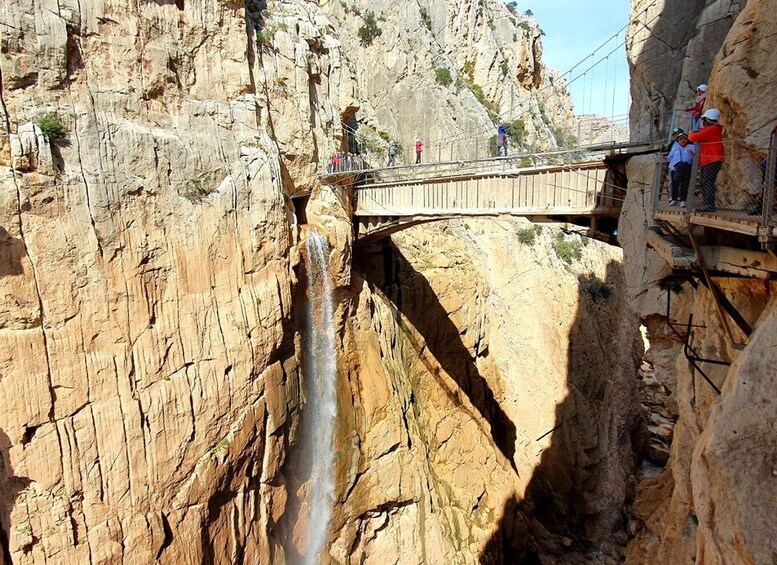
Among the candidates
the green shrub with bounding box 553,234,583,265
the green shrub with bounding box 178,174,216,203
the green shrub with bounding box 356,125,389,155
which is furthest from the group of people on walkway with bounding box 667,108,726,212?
the green shrub with bounding box 553,234,583,265

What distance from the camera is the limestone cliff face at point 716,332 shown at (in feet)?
13.4

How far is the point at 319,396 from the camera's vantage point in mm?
13180

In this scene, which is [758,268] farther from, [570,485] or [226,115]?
[570,485]

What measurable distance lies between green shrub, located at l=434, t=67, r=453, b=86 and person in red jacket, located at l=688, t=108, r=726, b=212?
21.3 m

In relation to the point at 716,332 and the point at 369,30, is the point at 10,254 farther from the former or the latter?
the point at 369,30

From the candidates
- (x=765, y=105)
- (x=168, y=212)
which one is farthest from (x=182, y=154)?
(x=765, y=105)

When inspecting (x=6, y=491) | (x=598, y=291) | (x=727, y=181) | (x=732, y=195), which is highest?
(x=727, y=181)

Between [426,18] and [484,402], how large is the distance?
22.9m

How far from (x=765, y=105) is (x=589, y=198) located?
5.23m

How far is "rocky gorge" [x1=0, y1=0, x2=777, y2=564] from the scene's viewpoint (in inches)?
301

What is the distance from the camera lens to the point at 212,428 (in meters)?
10.1

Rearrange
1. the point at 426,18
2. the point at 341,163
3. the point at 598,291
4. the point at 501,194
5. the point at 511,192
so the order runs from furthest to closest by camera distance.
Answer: the point at 426,18, the point at 598,291, the point at 341,163, the point at 501,194, the point at 511,192

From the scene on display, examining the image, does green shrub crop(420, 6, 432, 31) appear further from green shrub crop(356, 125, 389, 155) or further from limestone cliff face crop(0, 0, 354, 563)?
limestone cliff face crop(0, 0, 354, 563)

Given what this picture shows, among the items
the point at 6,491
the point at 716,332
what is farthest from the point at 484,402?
the point at 6,491
